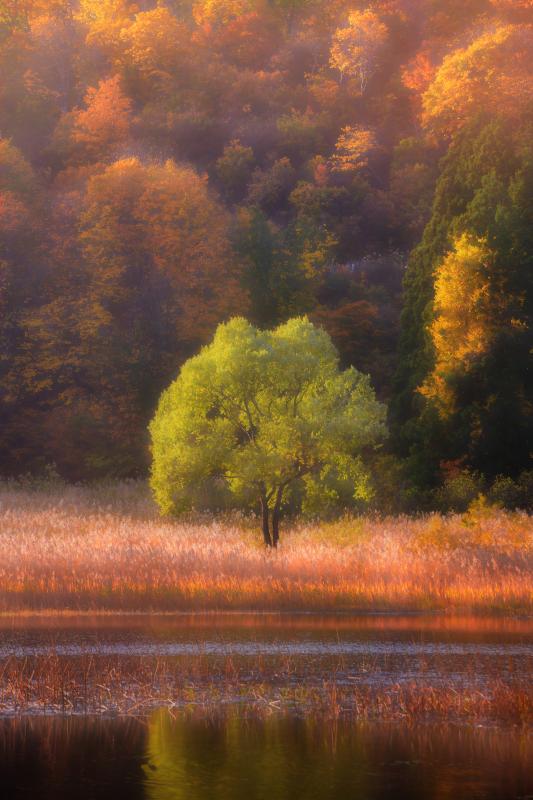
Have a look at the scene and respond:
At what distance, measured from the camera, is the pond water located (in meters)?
12.1

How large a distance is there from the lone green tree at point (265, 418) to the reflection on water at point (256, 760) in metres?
19.3

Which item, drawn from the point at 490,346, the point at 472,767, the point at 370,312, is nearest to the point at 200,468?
the point at 490,346

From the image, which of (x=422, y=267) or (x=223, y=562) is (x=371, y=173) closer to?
(x=422, y=267)

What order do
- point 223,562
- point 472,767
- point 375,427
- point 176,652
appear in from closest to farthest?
1. point 472,767
2. point 176,652
3. point 223,562
4. point 375,427

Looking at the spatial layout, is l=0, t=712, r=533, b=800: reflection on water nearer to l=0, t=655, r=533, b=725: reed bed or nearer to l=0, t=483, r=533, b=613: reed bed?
l=0, t=655, r=533, b=725: reed bed

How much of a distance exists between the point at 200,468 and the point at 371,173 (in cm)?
4696

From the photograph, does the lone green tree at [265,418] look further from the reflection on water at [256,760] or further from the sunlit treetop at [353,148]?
the sunlit treetop at [353,148]

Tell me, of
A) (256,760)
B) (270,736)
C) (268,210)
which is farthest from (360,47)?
(256,760)

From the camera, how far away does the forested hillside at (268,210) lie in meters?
42.4

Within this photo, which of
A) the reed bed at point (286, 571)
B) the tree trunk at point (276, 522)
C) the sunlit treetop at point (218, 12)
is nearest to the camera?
the reed bed at point (286, 571)

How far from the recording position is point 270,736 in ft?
47.3

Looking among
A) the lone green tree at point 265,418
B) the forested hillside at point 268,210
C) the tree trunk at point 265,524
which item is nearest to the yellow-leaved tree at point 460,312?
the forested hillside at point 268,210

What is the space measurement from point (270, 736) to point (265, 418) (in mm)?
21447

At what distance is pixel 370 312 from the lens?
5934cm
